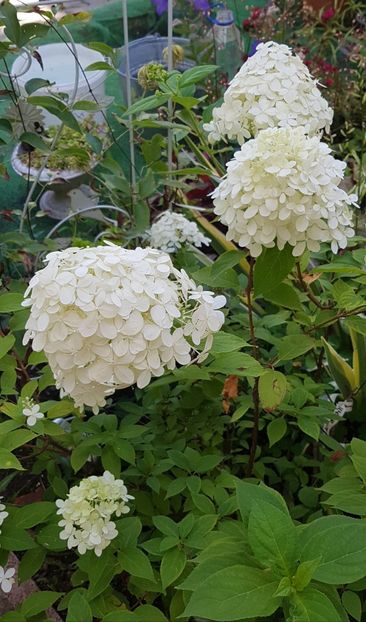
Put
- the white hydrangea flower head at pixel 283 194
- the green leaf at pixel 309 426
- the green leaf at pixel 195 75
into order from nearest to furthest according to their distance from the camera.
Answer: the white hydrangea flower head at pixel 283 194, the green leaf at pixel 309 426, the green leaf at pixel 195 75

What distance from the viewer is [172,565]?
2.78 ft

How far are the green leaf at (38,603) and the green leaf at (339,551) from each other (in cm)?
40

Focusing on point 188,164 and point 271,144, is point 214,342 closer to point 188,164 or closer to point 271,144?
point 271,144

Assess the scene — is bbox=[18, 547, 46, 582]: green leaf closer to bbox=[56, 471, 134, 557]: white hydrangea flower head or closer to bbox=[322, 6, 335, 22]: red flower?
bbox=[56, 471, 134, 557]: white hydrangea flower head

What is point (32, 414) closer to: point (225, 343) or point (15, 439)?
point (15, 439)

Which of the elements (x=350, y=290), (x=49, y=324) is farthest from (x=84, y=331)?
(x=350, y=290)

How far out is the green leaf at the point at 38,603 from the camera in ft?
2.85

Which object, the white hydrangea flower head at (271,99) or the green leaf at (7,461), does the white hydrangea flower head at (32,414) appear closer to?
the green leaf at (7,461)

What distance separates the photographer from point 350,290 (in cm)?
100

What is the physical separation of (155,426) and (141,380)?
46 cm

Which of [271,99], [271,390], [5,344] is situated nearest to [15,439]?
[5,344]

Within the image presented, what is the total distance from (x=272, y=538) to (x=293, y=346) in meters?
0.45

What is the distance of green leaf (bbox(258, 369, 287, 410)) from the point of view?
3.16 feet

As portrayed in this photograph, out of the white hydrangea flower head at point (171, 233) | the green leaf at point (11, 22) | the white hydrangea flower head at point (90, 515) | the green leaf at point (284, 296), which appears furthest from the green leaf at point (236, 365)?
the green leaf at point (11, 22)
